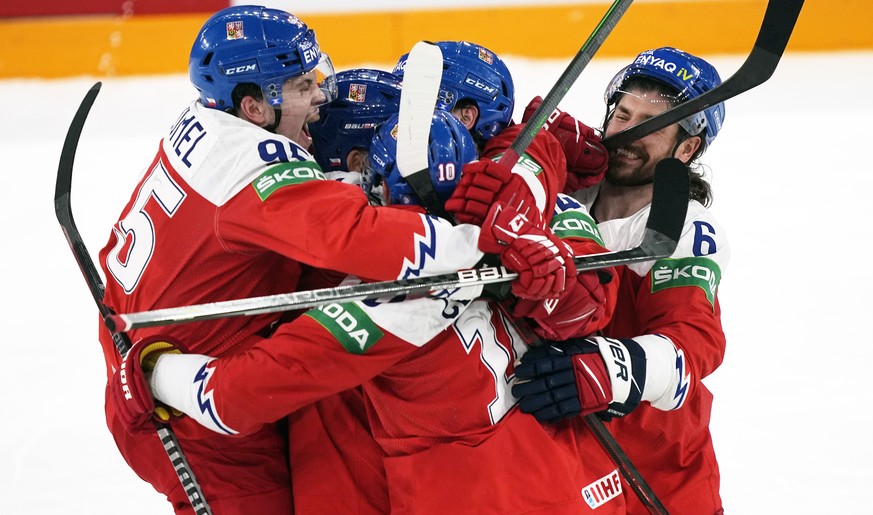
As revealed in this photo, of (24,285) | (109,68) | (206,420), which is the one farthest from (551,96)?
(109,68)

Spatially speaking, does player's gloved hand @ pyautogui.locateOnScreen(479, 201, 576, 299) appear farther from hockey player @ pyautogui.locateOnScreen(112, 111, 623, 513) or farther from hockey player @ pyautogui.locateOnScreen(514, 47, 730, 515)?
hockey player @ pyautogui.locateOnScreen(514, 47, 730, 515)

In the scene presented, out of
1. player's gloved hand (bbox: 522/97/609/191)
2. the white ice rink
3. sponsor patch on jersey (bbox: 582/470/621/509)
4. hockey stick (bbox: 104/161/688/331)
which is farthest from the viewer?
the white ice rink

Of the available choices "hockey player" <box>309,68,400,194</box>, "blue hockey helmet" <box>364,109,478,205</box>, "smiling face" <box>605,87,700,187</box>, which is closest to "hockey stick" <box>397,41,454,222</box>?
"blue hockey helmet" <box>364,109,478,205</box>

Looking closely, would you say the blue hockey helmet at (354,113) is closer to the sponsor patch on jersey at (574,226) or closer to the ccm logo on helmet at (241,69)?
the ccm logo on helmet at (241,69)

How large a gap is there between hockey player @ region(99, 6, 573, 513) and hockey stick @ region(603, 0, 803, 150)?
2.39ft

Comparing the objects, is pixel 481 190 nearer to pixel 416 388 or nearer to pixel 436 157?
pixel 436 157

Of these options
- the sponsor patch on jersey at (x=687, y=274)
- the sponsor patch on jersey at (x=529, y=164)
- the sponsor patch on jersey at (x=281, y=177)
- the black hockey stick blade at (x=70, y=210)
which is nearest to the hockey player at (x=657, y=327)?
the sponsor patch on jersey at (x=687, y=274)

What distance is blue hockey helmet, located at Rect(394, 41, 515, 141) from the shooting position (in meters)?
2.57

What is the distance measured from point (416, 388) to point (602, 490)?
1.48 ft

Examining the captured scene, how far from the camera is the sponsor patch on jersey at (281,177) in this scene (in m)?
2.09

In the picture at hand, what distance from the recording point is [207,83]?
2.37 m

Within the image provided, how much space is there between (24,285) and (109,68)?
2.61 meters

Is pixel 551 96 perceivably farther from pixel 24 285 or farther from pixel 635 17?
pixel 635 17

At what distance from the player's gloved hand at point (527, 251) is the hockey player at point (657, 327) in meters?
0.19
